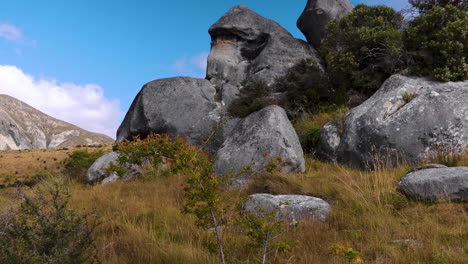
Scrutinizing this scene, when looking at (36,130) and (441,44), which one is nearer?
(441,44)

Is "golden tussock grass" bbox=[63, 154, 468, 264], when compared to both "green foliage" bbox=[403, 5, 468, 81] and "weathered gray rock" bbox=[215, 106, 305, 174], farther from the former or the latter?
"green foliage" bbox=[403, 5, 468, 81]

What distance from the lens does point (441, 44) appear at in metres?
9.84

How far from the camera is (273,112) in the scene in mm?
10055

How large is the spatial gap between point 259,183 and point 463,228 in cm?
406

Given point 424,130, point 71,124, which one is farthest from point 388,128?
point 71,124

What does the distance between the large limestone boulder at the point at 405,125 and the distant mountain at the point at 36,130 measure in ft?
497

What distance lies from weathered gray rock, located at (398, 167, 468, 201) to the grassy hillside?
20 centimetres

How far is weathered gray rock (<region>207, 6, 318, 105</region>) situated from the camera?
15891 millimetres

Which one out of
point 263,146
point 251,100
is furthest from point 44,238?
point 251,100

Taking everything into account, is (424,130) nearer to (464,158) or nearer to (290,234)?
(464,158)

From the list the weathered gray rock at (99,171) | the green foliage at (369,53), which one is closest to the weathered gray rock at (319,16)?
the green foliage at (369,53)

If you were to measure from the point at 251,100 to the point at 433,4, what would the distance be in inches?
298

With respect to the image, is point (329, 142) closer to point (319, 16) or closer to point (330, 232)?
point (330, 232)

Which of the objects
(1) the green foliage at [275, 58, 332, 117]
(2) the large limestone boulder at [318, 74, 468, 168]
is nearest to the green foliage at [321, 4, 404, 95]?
(1) the green foliage at [275, 58, 332, 117]
